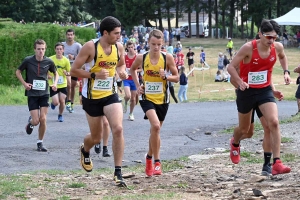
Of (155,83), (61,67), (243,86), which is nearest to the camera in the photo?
(243,86)

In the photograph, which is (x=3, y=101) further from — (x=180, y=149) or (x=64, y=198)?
(x=64, y=198)

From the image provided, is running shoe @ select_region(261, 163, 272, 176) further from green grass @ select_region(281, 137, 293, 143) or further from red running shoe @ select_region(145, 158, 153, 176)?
green grass @ select_region(281, 137, 293, 143)

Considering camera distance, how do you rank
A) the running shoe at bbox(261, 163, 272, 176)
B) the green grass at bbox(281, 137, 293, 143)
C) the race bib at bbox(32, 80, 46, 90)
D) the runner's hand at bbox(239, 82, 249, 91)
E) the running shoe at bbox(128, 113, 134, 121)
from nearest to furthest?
the runner's hand at bbox(239, 82, 249, 91), the running shoe at bbox(261, 163, 272, 176), the race bib at bbox(32, 80, 46, 90), the green grass at bbox(281, 137, 293, 143), the running shoe at bbox(128, 113, 134, 121)

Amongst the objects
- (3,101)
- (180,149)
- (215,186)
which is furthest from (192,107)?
(215,186)

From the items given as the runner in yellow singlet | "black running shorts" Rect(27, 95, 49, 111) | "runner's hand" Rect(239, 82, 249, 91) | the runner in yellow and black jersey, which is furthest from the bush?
"runner's hand" Rect(239, 82, 249, 91)

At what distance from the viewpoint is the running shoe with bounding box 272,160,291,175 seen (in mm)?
8722

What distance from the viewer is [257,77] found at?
895 centimetres

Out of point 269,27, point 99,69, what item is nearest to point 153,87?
point 99,69

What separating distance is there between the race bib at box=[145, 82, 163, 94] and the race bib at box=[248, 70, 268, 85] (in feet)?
4.38

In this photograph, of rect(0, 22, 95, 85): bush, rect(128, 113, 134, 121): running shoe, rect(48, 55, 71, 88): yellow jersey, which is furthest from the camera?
rect(0, 22, 95, 85): bush

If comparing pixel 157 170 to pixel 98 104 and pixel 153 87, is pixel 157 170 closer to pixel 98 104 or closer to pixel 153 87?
pixel 153 87

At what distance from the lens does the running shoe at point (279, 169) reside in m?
8.72

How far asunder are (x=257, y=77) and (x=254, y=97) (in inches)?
10.3

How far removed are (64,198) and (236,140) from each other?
9.87ft
